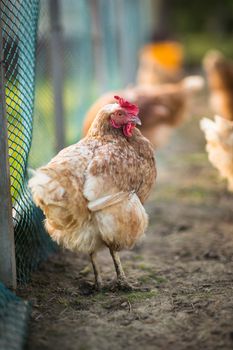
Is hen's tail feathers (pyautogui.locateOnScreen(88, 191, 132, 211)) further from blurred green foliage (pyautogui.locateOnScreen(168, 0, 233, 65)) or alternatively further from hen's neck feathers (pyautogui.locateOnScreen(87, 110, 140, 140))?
blurred green foliage (pyautogui.locateOnScreen(168, 0, 233, 65))

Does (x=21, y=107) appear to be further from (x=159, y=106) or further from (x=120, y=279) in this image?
(x=159, y=106)

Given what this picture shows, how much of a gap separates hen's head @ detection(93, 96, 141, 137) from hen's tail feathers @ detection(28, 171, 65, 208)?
0.73 meters

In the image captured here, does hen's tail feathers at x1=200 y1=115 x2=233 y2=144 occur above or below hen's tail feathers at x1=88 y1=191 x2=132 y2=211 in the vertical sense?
above

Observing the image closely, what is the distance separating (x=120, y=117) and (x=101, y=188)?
0.62 meters

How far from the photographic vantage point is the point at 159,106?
22.4 ft

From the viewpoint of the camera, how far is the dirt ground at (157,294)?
296cm

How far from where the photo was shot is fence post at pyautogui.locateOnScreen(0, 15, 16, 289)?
3.24 meters

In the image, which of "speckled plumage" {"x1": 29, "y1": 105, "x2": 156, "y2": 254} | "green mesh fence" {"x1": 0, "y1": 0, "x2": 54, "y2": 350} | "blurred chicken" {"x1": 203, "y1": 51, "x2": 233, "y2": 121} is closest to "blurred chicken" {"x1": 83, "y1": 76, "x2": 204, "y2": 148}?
"blurred chicken" {"x1": 203, "y1": 51, "x2": 233, "y2": 121}

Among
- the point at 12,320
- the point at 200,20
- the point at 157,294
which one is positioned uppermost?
the point at 200,20

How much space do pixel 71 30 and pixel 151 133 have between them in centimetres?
276

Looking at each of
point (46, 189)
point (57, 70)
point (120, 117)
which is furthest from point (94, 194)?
point (57, 70)

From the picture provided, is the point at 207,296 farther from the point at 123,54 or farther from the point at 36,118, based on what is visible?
the point at 123,54

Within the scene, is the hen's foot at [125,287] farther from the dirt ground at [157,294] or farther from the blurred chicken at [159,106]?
the blurred chicken at [159,106]

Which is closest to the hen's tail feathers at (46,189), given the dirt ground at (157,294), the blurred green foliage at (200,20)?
the dirt ground at (157,294)
